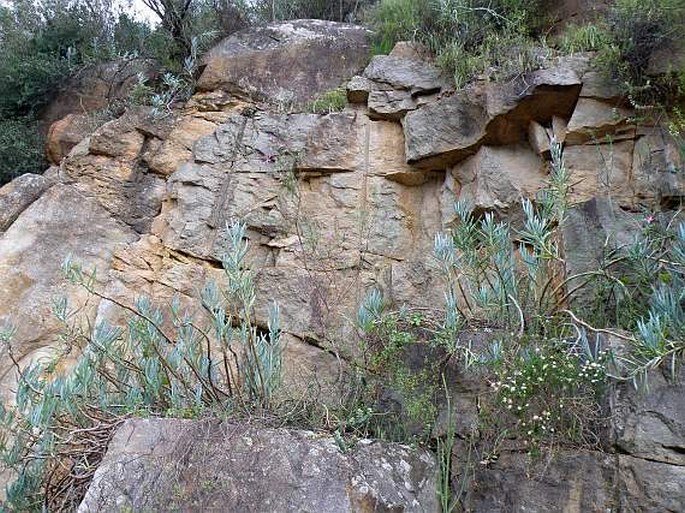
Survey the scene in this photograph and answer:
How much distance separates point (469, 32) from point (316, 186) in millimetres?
1974

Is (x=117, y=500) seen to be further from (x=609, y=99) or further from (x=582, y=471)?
(x=609, y=99)

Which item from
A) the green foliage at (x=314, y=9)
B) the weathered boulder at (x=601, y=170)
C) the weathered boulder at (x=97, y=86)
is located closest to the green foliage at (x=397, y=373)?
the weathered boulder at (x=601, y=170)

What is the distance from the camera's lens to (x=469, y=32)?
576 centimetres

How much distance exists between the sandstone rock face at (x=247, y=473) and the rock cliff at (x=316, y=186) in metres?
0.86

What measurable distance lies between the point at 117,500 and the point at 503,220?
10.7 feet

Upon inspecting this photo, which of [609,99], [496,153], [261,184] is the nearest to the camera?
[609,99]

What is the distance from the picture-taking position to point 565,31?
5.67m

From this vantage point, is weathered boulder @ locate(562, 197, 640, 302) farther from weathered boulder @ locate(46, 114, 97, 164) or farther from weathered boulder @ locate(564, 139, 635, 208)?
weathered boulder @ locate(46, 114, 97, 164)

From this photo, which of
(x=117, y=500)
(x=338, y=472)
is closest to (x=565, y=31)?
(x=338, y=472)

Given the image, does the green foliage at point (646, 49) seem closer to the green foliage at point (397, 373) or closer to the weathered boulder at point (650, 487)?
the green foliage at point (397, 373)

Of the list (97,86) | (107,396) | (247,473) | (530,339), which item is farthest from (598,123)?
(97,86)

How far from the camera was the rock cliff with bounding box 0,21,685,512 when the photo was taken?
15.5ft

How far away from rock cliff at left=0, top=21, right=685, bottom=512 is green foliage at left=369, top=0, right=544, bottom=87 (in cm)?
20

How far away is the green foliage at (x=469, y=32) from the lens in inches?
210
